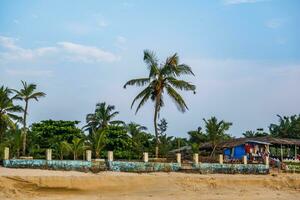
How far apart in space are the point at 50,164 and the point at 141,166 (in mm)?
5929

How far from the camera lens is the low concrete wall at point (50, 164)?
1010 inches

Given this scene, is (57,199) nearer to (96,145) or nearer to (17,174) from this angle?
(17,174)

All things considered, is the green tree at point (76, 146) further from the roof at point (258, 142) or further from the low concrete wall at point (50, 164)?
the roof at point (258, 142)

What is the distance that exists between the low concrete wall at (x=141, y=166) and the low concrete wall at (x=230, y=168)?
1.80m

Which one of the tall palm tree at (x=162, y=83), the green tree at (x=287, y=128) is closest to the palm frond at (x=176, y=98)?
the tall palm tree at (x=162, y=83)

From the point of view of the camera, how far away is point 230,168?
34062 mm

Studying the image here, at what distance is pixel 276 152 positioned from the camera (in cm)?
4497

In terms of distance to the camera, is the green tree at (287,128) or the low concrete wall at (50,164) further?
the green tree at (287,128)

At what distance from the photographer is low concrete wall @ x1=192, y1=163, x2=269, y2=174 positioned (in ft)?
106

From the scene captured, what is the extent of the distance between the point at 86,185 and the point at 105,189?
111 centimetres

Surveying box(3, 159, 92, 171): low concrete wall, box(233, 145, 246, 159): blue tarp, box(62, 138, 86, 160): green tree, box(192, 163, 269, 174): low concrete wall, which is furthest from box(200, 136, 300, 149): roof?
box(3, 159, 92, 171): low concrete wall

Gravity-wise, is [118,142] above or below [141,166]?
above

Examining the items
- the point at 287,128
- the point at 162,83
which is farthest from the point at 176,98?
the point at 287,128

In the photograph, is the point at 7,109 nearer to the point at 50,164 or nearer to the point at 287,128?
→ the point at 50,164
